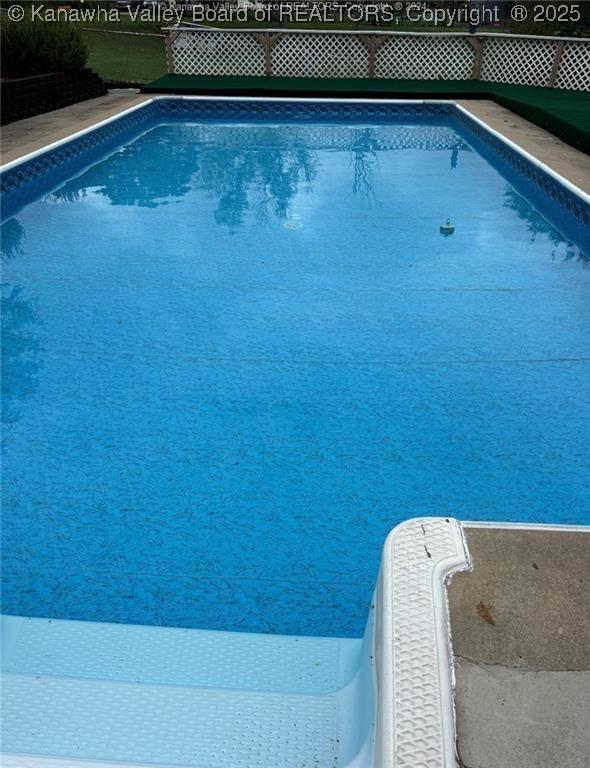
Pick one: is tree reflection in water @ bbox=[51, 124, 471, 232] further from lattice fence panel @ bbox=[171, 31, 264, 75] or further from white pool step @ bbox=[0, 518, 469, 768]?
white pool step @ bbox=[0, 518, 469, 768]

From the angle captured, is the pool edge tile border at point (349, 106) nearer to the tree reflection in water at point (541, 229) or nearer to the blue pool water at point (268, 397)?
the tree reflection in water at point (541, 229)

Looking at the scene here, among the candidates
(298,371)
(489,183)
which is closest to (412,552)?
(298,371)

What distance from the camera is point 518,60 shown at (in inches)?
532

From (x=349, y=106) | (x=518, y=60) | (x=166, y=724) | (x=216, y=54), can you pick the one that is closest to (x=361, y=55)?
(x=349, y=106)

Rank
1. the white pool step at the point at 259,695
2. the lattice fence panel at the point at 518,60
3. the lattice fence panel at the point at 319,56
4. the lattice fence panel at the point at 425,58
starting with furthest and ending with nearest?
the lattice fence panel at the point at 319,56, the lattice fence panel at the point at 425,58, the lattice fence panel at the point at 518,60, the white pool step at the point at 259,695

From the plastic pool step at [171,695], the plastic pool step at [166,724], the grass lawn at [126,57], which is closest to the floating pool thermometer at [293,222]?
the plastic pool step at [171,695]

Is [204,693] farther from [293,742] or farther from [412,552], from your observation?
[412,552]

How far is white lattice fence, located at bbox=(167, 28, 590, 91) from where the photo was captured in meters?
13.6

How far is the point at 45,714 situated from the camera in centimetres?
173

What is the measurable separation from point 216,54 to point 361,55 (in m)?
3.30

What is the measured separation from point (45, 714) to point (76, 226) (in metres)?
5.50

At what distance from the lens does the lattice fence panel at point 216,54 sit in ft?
45.8

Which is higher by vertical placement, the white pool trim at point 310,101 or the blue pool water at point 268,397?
the white pool trim at point 310,101

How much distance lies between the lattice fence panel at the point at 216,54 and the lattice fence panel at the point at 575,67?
653 centimetres
